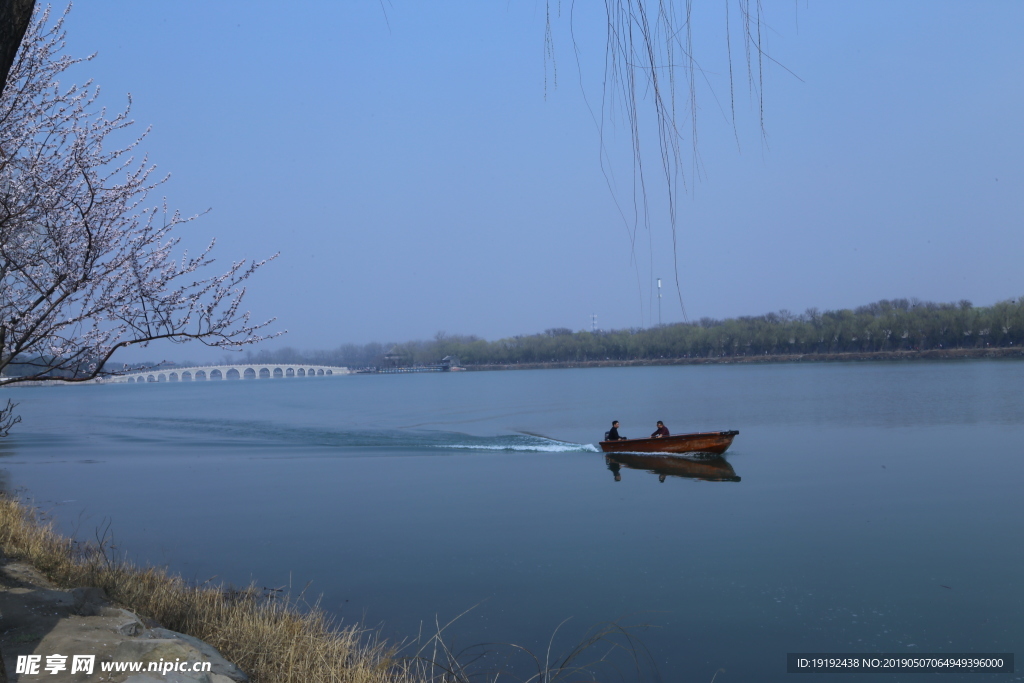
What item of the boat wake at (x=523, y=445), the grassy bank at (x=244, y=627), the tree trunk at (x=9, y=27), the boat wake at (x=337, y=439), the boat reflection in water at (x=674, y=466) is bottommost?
the boat reflection in water at (x=674, y=466)

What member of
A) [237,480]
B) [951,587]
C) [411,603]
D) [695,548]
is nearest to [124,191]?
[411,603]

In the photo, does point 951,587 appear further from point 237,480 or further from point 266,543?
point 237,480

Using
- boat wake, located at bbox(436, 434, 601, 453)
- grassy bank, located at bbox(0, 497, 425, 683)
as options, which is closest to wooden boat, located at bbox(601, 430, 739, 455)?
boat wake, located at bbox(436, 434, 601, 453)

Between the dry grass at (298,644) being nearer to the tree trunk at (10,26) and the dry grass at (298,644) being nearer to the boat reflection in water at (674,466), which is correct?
the tree trunk at (10,26)

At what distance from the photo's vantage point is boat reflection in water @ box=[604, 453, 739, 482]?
25.3 m

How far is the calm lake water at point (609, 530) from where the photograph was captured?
10.3m

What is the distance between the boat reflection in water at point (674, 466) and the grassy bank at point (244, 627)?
58.5 feet

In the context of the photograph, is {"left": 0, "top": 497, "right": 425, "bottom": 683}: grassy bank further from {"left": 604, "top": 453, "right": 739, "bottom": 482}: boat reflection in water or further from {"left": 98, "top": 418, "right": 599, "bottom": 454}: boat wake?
{"left": 98, "top": 418, "right": 599, "bottom": 454}: boat wake

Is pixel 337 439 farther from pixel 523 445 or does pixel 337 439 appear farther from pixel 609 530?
pixel 609 530

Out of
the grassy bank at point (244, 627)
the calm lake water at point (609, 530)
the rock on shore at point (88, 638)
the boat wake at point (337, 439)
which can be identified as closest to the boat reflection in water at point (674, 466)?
the calm lake water at point (609, 530)

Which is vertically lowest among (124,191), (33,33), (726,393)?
(726,393)

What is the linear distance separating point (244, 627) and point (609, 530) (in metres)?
10.8

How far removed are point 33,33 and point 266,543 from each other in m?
10.4

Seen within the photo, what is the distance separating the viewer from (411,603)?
36.6ft
